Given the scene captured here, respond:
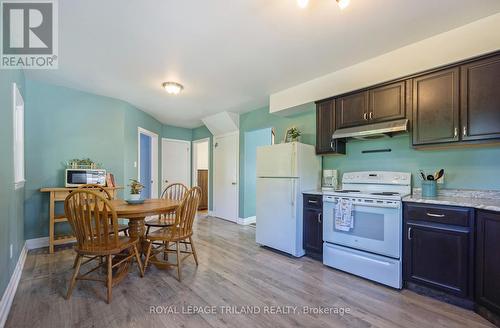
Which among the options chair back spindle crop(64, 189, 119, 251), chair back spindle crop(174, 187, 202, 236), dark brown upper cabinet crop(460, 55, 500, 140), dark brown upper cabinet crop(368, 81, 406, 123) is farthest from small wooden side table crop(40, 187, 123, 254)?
dark brown upper cabinet crop(460, 55, 500, 140)

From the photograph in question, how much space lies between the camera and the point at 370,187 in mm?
2869

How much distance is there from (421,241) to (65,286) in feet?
11.2

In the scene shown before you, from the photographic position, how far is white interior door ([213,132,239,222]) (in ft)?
16.9

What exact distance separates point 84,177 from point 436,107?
4500mm

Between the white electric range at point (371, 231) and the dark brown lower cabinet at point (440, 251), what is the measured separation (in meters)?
0.10

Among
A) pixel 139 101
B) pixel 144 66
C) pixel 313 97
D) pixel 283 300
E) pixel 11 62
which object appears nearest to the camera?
pixel 283 300

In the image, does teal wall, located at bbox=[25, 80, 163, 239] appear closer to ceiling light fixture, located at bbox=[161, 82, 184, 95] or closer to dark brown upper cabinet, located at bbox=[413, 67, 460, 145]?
ceiling light fixture, located at bbox=[161, 82, 184, 95]

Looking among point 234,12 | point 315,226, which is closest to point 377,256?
point 315,226

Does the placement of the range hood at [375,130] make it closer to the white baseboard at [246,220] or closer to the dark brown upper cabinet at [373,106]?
the dark brown upper cabinet at [373,106]

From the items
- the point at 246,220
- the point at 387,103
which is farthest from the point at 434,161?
the point at 246,220

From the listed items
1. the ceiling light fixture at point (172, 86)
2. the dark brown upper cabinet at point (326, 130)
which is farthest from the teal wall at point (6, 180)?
the dark brown upper cabinet at point (326, 130)

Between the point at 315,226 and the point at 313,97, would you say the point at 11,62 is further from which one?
the point at 315,226

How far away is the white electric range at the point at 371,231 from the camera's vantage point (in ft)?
7.29

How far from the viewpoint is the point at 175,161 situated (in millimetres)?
6152
